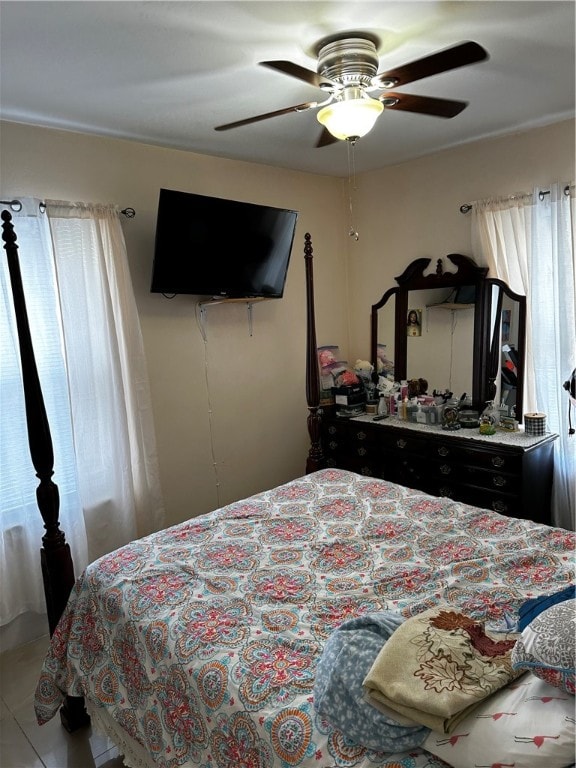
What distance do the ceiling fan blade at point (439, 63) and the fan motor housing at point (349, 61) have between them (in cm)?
15

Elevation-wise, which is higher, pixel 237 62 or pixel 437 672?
pixel 237 62

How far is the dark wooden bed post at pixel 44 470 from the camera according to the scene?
194 cm

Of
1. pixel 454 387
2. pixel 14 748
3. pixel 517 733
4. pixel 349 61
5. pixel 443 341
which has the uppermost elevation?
pixel 349 61

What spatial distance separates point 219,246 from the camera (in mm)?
3006

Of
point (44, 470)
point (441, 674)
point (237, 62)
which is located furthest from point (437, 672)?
point (237, 62)

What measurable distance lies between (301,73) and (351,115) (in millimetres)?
211

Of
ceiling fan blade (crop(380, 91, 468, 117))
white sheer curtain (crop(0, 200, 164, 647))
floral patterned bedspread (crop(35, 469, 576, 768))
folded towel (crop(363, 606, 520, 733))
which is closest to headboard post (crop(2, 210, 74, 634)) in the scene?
floral patterned bedspread (crop(35, 469, 576, 768))

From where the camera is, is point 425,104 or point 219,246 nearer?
point 425,104

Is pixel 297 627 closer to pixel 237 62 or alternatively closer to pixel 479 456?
pixel 479 456

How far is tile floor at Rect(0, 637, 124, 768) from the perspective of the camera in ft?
6.40

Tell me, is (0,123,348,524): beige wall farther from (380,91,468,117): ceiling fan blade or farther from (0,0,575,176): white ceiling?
(380,91,468,117): ceiling fan blade

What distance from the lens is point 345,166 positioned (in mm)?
3660

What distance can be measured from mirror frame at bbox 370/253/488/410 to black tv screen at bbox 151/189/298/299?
2.94ft

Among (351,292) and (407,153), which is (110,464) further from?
(407,153)
